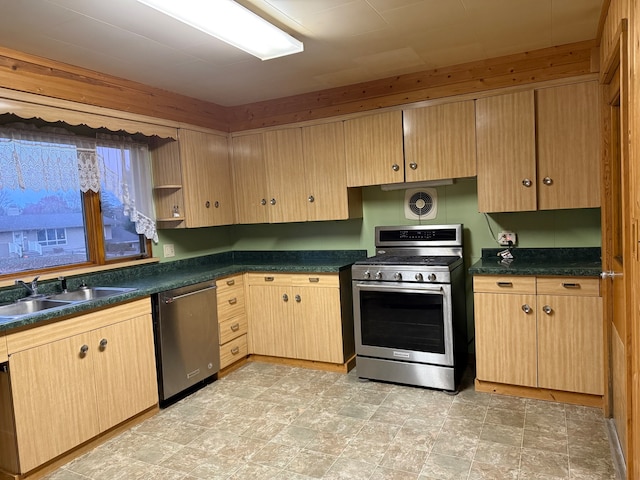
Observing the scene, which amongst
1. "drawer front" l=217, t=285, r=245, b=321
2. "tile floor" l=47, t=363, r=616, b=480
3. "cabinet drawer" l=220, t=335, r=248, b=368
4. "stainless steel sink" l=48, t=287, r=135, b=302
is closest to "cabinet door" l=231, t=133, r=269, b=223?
"drawer front" l=217, t=285, r=245, b=321

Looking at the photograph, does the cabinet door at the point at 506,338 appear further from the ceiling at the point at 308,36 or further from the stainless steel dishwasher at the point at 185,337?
the stainless steel dishwasher at the point at 185,337

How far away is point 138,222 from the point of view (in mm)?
3699

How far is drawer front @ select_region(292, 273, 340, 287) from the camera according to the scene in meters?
3.70

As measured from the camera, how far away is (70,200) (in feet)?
10.8

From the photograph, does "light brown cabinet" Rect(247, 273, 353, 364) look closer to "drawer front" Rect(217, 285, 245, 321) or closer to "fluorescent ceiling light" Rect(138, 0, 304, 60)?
"drawer front" Rect(217, 285, 245, 321)

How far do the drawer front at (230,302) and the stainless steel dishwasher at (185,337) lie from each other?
0.10m

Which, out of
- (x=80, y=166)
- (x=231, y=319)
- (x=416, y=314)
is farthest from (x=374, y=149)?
(x=80, y=166)

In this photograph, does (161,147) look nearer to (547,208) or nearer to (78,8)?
(78,8)

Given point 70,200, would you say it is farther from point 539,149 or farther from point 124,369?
point 539,149

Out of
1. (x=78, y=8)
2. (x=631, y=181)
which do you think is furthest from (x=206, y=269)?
(x=631, y=181)

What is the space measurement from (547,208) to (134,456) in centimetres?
310

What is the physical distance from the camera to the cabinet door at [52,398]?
2.36 metres

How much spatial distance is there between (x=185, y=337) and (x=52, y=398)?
39.7 inches

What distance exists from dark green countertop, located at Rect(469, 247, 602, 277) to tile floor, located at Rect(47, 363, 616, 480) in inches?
34.7
